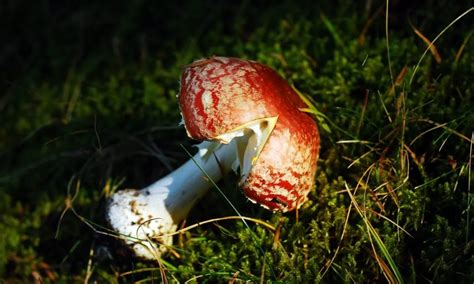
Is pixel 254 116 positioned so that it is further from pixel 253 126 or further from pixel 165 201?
pixel 165 201

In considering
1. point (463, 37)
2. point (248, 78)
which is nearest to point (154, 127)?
point (248, 78)

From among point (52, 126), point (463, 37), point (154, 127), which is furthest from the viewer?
point (52, 126)

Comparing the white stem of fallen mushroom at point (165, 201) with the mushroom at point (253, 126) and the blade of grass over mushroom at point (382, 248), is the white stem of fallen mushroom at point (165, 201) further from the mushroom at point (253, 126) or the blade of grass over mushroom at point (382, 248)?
the blade of grass over mushroom at point (382, 248)

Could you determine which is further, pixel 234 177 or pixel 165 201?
pixel 234 177

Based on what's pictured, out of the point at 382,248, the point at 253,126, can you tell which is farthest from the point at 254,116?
the point at 382,248

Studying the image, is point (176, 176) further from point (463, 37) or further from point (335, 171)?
point (463, 37)

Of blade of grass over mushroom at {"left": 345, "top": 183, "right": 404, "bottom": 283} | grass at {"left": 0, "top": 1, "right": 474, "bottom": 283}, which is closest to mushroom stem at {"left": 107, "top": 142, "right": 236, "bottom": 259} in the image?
grass at {"left": 0, "top": 1, "right": 474, "bottom": 283}
